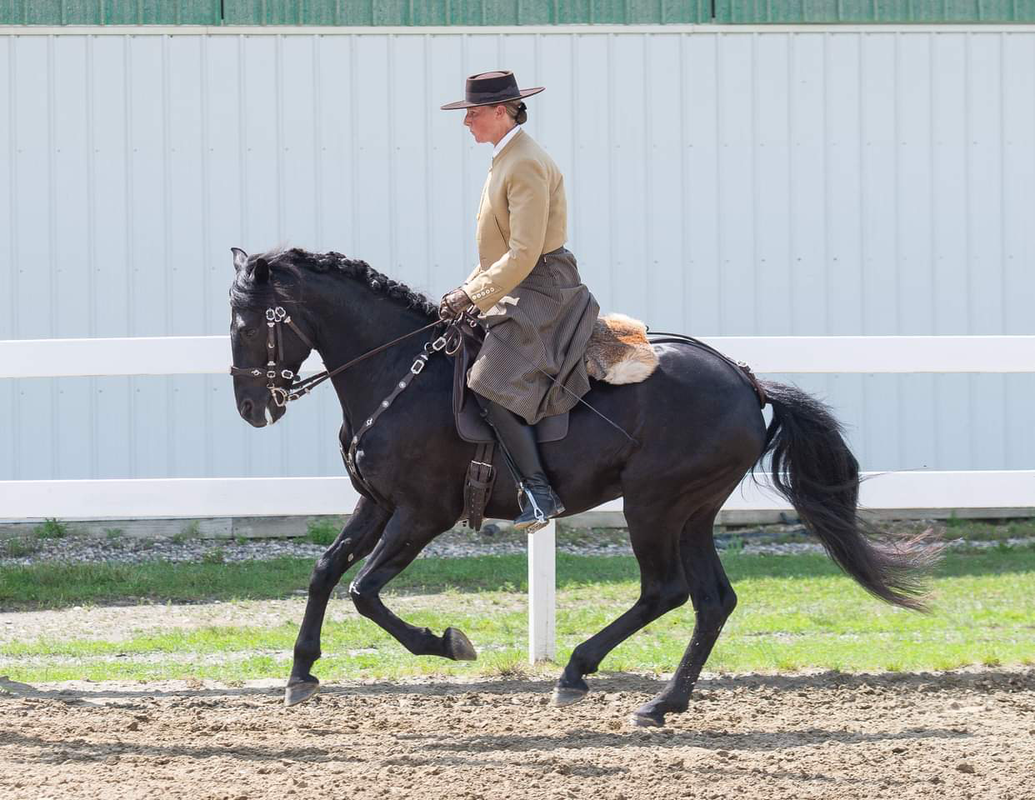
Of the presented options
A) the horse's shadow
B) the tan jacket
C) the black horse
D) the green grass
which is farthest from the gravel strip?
the tan jacket

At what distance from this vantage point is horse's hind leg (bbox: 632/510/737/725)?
530cm

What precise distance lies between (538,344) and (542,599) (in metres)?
1.79

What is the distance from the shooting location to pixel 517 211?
5.23 m

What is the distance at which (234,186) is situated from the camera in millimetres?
10906

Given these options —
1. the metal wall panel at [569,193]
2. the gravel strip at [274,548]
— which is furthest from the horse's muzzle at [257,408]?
the metal wall panel at [569,193]

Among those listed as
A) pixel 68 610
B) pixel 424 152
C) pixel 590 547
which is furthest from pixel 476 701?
pixel 424 152

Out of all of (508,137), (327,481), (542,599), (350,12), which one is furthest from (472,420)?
(350,12)

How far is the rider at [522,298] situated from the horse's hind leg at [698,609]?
0.78m

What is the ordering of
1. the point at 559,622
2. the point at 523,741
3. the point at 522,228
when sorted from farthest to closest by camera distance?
1. the point at 559,622
2. the point at 522,228
3. the point at 523,741

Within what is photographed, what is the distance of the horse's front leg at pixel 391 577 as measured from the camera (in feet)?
17.5

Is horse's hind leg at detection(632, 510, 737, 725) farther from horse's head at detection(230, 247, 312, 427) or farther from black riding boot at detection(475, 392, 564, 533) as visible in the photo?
horse's head at detection(230, 247, 312, 427)

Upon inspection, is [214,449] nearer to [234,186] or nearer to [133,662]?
[234,186]

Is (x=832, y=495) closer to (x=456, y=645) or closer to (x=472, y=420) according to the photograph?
(x=472, y=420)

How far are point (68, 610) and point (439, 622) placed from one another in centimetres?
253
